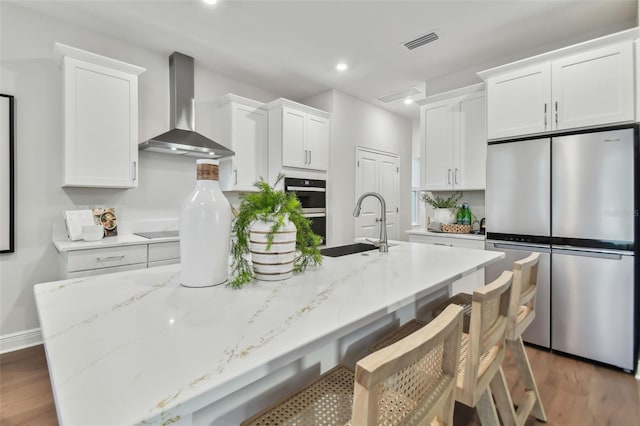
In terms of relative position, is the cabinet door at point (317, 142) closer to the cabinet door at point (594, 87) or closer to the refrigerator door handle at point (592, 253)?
the cabinet door at point (594, 87)

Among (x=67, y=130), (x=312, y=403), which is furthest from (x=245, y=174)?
(x=312, y=403)

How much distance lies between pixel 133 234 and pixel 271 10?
2435 mm

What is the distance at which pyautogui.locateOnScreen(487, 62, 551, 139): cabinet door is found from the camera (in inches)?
102

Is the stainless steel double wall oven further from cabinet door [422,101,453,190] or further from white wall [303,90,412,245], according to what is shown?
cabinet door [422,101,453,190]

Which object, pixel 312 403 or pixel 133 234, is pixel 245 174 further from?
pixel 312 403

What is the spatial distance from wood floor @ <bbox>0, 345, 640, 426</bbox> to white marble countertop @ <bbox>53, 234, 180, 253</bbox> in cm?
89

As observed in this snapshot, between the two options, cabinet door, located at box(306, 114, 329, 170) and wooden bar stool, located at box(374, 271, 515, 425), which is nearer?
wooden bar stool, located at box(374, 271, 515, 425)

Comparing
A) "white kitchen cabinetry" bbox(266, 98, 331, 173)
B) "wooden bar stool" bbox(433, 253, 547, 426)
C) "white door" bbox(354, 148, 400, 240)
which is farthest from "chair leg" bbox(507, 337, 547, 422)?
"white door" bbox(354, 148, 400, 240)

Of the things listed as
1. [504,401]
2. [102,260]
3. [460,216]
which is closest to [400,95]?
[460,216]

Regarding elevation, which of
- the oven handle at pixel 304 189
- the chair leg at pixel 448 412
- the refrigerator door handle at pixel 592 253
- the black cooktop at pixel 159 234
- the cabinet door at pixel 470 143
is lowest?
the chair leg at pixel 448 412

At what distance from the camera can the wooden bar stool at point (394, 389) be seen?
1.76 ft

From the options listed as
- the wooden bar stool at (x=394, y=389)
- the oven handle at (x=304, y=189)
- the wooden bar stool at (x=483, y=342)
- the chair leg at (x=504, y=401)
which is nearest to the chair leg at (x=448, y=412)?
the wooden bar stool at (x=394, y=389)

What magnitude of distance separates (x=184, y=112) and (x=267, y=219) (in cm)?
275

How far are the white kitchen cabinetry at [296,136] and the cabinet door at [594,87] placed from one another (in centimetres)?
254
